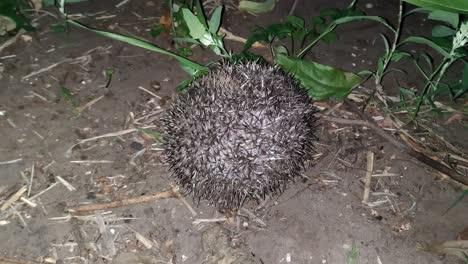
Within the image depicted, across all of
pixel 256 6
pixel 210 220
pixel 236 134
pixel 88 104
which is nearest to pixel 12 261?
pixel 210 220

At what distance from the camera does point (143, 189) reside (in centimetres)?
297

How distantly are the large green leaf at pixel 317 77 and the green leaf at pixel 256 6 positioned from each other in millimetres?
1085

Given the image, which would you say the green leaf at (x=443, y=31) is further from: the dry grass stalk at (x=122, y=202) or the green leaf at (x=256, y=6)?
the dry grass stalk at (x=122, y=202)

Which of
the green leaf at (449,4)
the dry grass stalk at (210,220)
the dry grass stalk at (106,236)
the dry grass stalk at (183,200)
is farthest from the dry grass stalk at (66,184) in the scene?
the green leaf at (449,4)

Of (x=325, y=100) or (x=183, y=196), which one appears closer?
(x=183, y=196)

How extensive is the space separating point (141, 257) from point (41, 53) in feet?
6.68

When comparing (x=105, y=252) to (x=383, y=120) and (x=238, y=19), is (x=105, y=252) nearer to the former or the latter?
(x=383, y=120)

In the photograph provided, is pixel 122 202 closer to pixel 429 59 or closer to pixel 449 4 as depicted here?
pixel 449 4

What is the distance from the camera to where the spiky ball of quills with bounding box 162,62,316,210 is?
2457 millimetres

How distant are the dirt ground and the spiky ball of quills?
294 millimetres

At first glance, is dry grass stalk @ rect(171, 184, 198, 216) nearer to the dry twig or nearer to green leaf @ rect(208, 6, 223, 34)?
the dry twig

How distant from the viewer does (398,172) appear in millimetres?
3160

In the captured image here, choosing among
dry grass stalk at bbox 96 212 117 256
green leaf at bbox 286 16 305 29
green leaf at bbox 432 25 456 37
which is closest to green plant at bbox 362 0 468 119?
green leaf at bbox 432 25 456 37

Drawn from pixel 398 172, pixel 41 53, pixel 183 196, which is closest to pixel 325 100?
pixel 398 172
